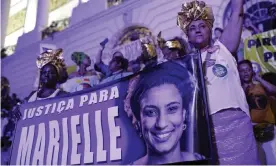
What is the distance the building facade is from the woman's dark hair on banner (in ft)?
4.16

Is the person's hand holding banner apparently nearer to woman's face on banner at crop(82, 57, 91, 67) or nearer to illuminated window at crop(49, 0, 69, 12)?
woman's face on banner at crop(82, 57, 91, 67)

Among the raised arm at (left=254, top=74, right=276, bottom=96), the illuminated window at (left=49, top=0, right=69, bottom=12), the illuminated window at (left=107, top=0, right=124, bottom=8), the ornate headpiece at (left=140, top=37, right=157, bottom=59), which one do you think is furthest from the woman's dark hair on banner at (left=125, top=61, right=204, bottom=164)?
the illuminated window at (left=49, top=0, right=69, bottom=12)

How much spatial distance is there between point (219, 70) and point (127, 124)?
2.37ft

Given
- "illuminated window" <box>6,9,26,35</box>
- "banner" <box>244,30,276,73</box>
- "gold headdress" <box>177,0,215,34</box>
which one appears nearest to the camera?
"gold headdress" <box>177,0,215,34</box>

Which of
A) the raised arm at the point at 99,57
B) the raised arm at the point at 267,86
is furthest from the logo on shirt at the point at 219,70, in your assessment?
the raised arm at the point at 99,57

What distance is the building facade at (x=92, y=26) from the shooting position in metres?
3.24

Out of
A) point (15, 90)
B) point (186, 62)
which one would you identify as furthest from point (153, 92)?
point (15, 90)

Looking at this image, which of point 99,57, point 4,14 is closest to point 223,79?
point 99,57

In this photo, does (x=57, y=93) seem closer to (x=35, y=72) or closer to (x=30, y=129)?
A: (x=30, y=129)

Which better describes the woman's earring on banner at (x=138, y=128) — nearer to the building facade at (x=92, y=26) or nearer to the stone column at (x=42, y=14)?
the building facade at (x=92, y=26)

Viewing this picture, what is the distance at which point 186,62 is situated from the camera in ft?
6.02

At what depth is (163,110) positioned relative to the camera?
5.94 feet

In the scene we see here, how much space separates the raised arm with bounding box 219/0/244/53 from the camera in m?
2.23

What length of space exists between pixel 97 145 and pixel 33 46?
10.4 ft
